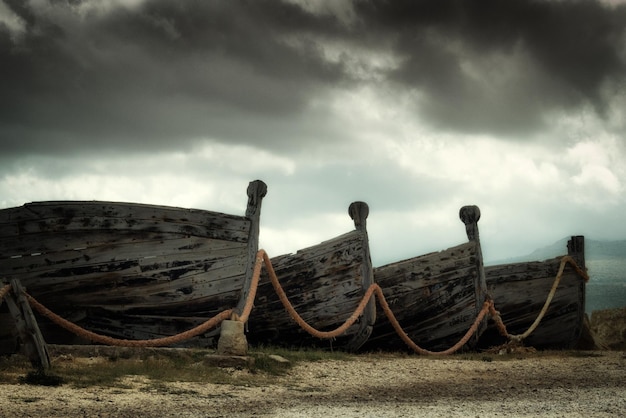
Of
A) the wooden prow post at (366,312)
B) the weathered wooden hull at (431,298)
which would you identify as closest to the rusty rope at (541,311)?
the weathered wooden hull at (431,298)

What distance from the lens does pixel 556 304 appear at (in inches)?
535

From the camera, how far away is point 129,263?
28.3 ft

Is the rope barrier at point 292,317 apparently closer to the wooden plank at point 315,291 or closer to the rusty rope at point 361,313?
the rusty rope at point 361,313

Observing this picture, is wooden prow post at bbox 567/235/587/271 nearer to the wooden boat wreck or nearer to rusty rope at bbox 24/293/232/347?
the wooden boat wreck

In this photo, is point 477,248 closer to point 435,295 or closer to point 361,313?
point 435,295

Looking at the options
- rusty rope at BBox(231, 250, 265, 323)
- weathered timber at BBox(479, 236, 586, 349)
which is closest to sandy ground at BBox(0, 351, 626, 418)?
rusty rope at BBox(231, 250, 265, 323)

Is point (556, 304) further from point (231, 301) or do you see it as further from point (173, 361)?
point (173, 361)

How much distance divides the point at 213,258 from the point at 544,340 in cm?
776

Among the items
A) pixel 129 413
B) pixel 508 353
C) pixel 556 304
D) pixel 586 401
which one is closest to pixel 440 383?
pixel 586 401

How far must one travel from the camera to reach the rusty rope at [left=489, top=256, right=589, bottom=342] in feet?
40.1

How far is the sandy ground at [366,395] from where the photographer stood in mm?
5496

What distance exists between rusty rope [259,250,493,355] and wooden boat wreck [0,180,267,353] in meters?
0.47

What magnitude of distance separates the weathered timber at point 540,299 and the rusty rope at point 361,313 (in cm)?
90

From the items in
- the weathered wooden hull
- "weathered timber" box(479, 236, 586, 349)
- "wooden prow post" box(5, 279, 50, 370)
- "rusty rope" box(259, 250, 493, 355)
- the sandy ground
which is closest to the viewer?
the sandy ground
